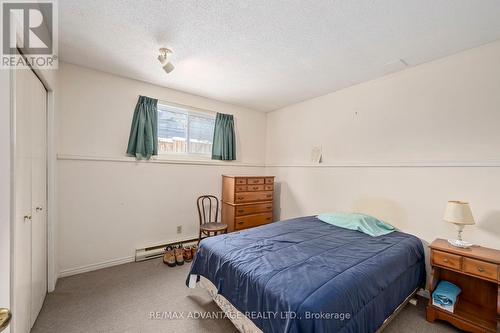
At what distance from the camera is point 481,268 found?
169cm

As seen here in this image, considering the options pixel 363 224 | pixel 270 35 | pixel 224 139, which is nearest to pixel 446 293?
pixel 363 224

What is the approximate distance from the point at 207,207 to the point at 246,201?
73 centimetres

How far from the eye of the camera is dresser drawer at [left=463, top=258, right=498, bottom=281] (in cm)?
164

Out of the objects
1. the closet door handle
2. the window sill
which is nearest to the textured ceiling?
the window sill

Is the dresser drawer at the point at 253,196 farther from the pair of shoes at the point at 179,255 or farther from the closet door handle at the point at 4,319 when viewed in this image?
the closet door handle at the point at 4,319

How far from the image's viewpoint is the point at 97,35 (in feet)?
6.59

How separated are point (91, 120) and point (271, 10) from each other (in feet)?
8.26

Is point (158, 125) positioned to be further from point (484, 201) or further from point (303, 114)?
point (484, 201)

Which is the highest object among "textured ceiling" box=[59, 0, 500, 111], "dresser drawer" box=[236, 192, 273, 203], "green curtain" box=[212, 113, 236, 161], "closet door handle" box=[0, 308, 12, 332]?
"textured ceiling" box=[59, 0, 500, 111]

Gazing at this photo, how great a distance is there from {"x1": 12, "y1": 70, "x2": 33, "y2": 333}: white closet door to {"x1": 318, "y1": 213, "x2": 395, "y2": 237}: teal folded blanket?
9.58 ft

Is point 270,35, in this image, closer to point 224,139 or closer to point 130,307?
point 224,139

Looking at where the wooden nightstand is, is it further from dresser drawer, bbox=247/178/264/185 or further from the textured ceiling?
dresser drawer, bbox=247/178/264/185

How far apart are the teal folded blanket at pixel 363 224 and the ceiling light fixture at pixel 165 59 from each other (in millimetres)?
2659

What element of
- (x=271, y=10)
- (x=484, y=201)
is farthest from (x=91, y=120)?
(x=484, y=201)
